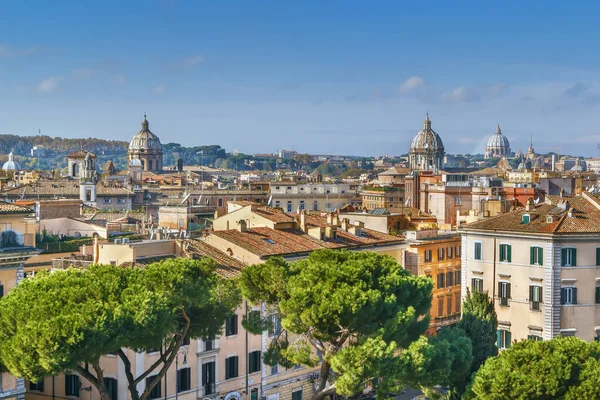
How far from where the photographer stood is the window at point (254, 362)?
33.2m

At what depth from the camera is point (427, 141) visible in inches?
7470

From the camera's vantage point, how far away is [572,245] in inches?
1401

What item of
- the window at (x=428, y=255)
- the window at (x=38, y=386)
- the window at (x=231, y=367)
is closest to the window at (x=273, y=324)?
the window at (x=231, y=367)

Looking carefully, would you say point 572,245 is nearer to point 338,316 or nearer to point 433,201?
point 338,316

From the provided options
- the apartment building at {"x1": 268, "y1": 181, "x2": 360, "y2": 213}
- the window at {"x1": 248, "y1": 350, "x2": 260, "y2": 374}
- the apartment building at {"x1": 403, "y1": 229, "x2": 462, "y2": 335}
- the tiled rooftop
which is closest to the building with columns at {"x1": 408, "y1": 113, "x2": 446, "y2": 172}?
the apartment building at {"x1": 268, "y1": 181, "x2": 360, "y2": 213}

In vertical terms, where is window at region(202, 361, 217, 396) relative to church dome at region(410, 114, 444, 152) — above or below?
below

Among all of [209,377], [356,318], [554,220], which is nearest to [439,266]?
[554,220]

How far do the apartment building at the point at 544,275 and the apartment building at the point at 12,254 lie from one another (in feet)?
57.6

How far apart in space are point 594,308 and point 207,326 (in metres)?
15.9

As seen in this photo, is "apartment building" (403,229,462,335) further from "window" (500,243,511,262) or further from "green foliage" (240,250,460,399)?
"green foliage" (240,250,460,399)

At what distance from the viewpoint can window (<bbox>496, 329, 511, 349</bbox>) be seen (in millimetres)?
36656

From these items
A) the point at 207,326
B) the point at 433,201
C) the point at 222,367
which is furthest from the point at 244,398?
the point at 433,201

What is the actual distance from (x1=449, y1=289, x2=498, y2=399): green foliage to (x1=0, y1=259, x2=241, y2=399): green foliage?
29.5 feet

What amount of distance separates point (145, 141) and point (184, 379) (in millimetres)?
162151
